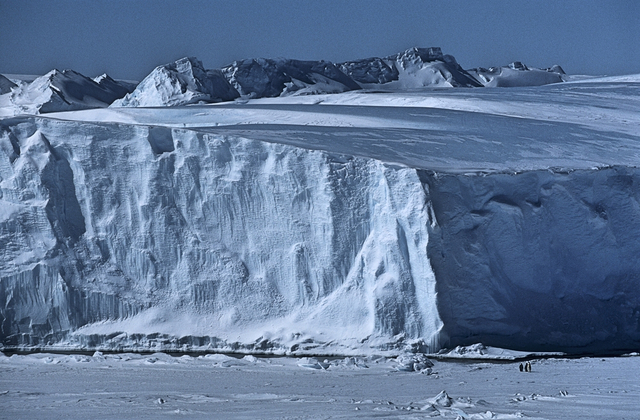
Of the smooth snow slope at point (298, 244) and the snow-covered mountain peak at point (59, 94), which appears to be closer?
the smooth snow slope at point (298, 244)

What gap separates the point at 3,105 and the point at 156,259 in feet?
59.8

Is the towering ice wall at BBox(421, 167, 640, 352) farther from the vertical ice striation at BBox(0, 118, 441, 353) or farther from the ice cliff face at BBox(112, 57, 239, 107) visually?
the ice cliff face at BBox(112, 57, 239, 107)

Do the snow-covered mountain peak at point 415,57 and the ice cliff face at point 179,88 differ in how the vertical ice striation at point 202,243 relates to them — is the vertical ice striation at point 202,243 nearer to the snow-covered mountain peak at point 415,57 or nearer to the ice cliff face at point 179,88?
the ice cliff face at point 179,88

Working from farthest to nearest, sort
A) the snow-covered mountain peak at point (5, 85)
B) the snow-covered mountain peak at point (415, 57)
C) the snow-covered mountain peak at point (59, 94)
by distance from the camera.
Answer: the snow-covered mountain peak at point (415, 57)
the snow-covered mountain peak at point (5, 85)
the snow-covered mountain peak at point (59, 94)

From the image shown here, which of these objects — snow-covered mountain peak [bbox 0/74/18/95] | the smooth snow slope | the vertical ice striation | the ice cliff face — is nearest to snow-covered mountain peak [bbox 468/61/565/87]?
the ice cliff face

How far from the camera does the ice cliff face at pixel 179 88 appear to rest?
27547 millimetres

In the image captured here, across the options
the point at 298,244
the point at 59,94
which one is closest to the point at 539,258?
the point at 298,244

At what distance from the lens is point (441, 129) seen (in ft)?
50.4

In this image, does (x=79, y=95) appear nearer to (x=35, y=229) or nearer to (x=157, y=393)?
(x=35, y=229)

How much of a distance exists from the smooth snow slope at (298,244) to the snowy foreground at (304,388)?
89 centimetres

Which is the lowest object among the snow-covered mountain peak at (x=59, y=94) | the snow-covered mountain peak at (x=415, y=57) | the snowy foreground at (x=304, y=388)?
the snowy foreground at (x=304, y=388)

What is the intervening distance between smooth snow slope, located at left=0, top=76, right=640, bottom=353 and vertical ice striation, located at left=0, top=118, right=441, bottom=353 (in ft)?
0.07

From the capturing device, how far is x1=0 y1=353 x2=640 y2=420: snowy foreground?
27.3 ft

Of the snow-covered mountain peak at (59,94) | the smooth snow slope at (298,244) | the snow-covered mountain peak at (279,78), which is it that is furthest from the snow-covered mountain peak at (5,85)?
the smooth snow slope at (298,244)
